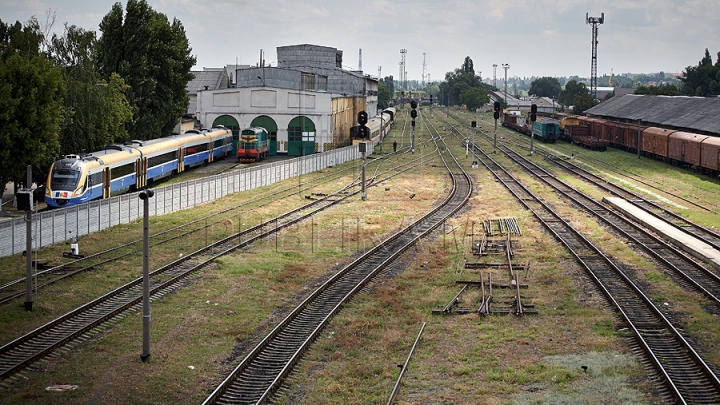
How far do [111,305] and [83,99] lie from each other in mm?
29991

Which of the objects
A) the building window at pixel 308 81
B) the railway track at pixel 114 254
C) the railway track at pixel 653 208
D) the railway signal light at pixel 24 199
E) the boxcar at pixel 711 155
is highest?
the building window at pixel 308 81

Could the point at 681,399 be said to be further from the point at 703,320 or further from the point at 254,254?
the point at 254,254

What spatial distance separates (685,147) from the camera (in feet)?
197

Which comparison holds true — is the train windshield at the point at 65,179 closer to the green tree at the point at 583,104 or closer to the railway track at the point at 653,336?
the railway track at the point at 653,336

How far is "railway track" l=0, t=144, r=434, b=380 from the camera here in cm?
1731

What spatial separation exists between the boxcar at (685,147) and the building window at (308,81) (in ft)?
122

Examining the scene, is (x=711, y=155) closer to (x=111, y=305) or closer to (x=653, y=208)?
(x=653, y=208)

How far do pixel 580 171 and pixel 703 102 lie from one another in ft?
77.3

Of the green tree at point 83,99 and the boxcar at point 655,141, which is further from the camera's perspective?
the boxcar at point 655,141

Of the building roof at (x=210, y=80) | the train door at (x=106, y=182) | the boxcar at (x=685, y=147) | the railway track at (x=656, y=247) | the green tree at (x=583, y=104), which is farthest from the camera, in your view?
the green tree at (x=583, y=104)

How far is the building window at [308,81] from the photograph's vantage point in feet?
271

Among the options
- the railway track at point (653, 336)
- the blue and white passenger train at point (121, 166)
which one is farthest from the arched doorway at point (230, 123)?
the railway track at point (653, 336)

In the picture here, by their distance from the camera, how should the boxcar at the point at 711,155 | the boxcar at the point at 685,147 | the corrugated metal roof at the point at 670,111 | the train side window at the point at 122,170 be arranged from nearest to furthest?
the train side window at the point at 122,170 → the boxcar at the point at 711,155 → the boxcar at the point at 685,147 → the corrugated metal roof at the point at 670,111

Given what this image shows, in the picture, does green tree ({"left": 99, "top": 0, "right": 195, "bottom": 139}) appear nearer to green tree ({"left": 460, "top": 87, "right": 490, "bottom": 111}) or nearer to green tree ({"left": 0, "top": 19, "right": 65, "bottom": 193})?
green tree ({"left": 0, "top": 19, "right": 65, "bottom": 193})
